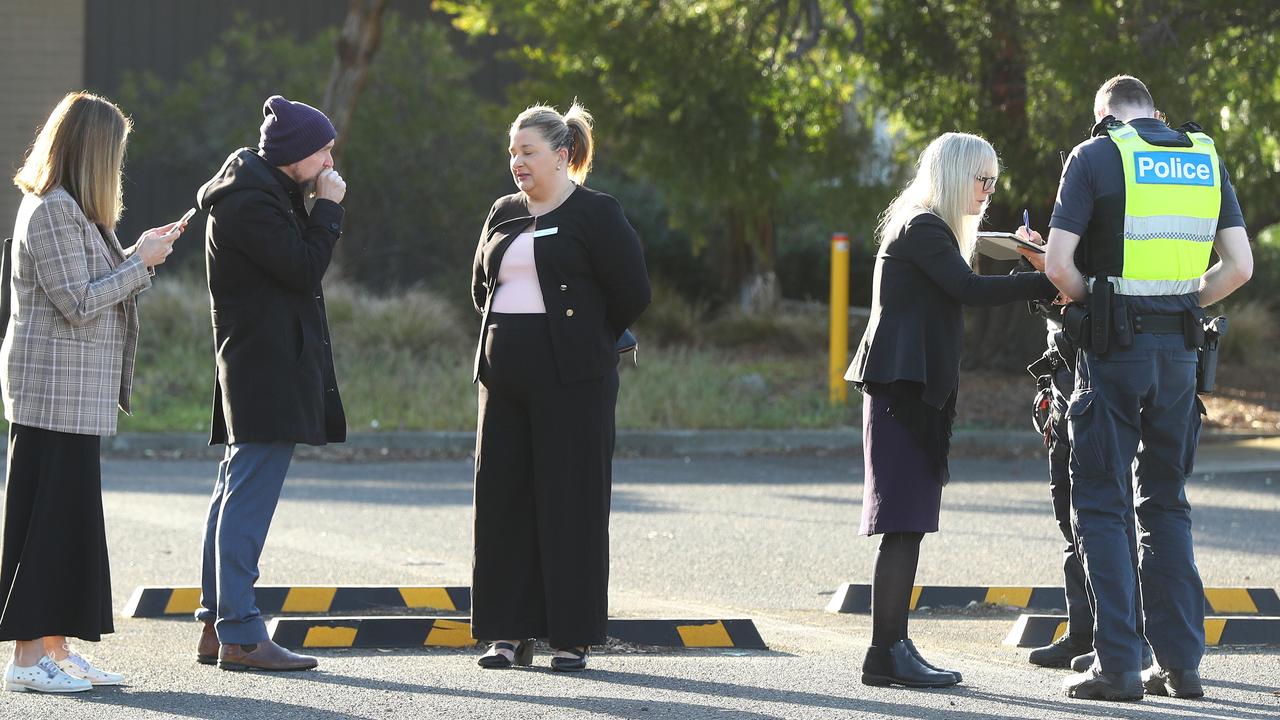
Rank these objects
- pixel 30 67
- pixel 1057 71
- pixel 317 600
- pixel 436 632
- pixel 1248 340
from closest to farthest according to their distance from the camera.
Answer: pixel 436 632 < pixel 317 600 < pixel 1057 71 < pixel 1248 340 < pixel 30 67

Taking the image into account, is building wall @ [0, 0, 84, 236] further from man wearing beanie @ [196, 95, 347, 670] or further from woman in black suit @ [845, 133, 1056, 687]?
woman in black suit @ [845, 133, 1056, 687]

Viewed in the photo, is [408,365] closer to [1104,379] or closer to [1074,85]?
[1074,85]

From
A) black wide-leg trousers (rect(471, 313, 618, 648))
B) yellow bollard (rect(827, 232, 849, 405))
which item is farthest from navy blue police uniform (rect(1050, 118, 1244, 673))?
yellow bollard (rect(827, 232, 849, 405))

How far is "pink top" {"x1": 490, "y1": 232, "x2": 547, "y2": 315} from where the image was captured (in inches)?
214

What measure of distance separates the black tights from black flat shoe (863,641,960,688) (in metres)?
0.03

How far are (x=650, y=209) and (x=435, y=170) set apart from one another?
3992 mm

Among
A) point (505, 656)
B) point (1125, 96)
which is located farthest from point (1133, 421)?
point (505, 656)

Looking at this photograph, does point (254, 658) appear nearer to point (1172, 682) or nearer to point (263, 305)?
point (263, 305)

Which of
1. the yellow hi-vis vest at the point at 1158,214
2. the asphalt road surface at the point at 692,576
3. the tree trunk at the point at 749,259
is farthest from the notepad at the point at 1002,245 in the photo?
A: the tree trunk at the point at 749,259

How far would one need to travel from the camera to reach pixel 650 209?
23469 millimetres

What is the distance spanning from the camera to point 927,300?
5.30m

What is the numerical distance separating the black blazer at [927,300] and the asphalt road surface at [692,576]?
1.03 meters

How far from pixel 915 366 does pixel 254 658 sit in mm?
2368

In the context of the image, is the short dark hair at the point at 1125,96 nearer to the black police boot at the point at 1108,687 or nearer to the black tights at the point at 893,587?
the black tights at the point at 893,587
